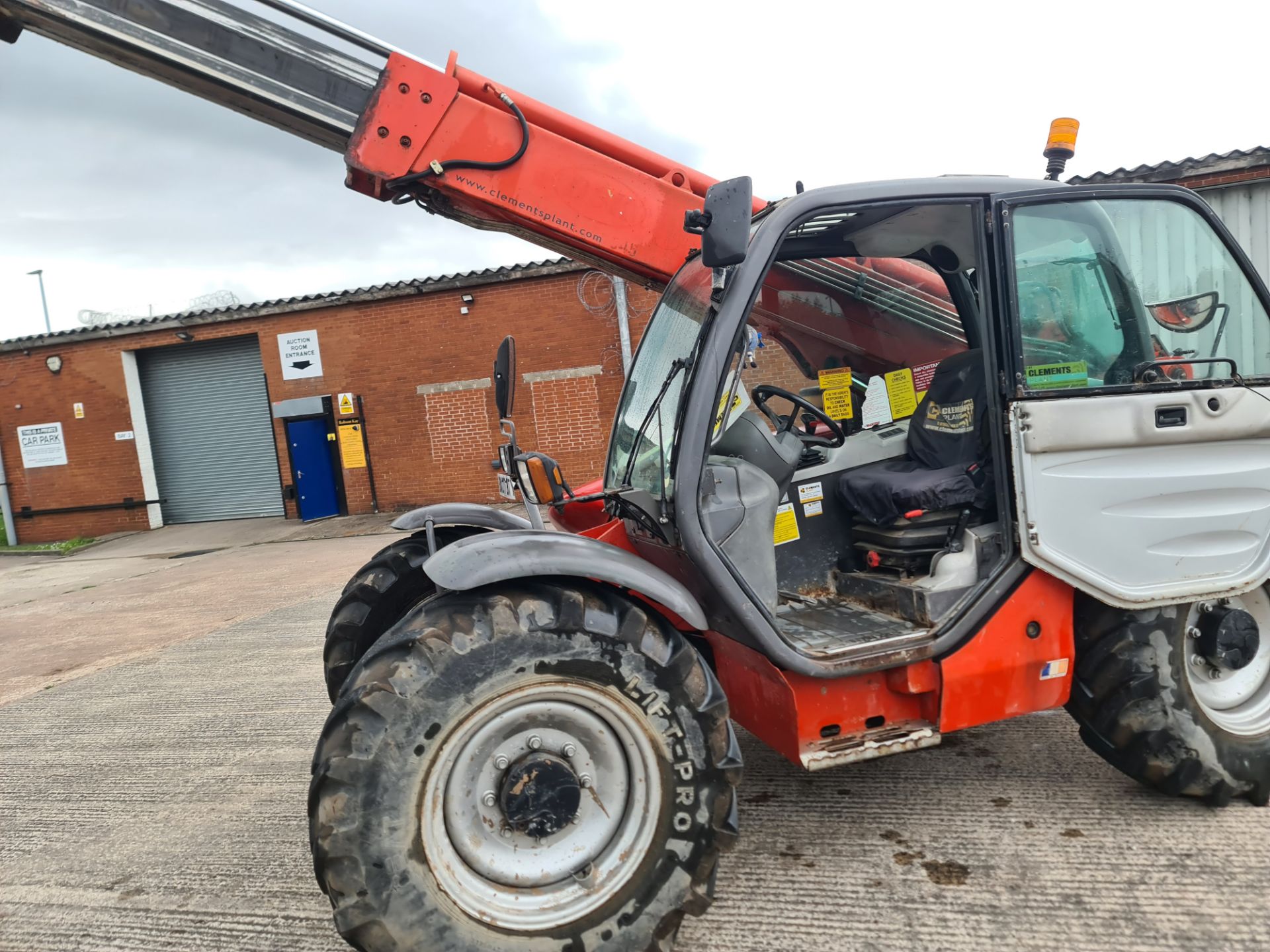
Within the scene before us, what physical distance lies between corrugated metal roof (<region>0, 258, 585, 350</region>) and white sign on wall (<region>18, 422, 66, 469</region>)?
1.82 meters

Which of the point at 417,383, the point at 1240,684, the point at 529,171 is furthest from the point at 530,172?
the point at 417,383

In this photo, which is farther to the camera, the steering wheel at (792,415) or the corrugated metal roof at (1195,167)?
the corrugated metal roof at (1195,167)

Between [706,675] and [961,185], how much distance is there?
74.3 inches

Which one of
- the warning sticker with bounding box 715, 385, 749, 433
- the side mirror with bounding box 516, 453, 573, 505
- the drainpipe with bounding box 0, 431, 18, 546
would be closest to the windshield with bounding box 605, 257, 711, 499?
the warning sticker with bounding box 715, 385, 749, 433

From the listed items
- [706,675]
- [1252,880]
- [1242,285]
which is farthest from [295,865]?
[1242,285]

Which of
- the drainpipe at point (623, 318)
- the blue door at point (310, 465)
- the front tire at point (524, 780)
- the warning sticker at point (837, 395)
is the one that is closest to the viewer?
the front tire at point (524, 780)

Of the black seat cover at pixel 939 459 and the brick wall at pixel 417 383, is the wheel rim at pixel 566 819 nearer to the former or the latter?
the black seat cover at pixel 939 459

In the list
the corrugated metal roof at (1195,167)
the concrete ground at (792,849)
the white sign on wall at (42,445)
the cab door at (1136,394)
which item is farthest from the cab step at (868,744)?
the white sign on wall at (42,445)

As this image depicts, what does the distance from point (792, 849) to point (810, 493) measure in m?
1.35

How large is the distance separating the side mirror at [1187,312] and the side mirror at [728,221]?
1680 millimetres

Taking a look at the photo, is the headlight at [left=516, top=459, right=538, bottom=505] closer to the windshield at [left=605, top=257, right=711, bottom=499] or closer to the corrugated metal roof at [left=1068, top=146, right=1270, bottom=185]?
the windshield at [left=605, top=257, right=711, bottom=499]

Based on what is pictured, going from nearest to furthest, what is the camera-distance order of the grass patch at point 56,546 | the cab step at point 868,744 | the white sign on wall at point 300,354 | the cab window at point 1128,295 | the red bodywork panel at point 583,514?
the cab step at point 868,744
the cab window at point 1128,295
the red bodywork panel at point 583,514
the white sign on wall at point 300,354
the grass patch at point 56,546

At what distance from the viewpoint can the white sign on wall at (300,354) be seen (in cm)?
1548

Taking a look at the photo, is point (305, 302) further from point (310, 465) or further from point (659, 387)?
point (659, 387)
